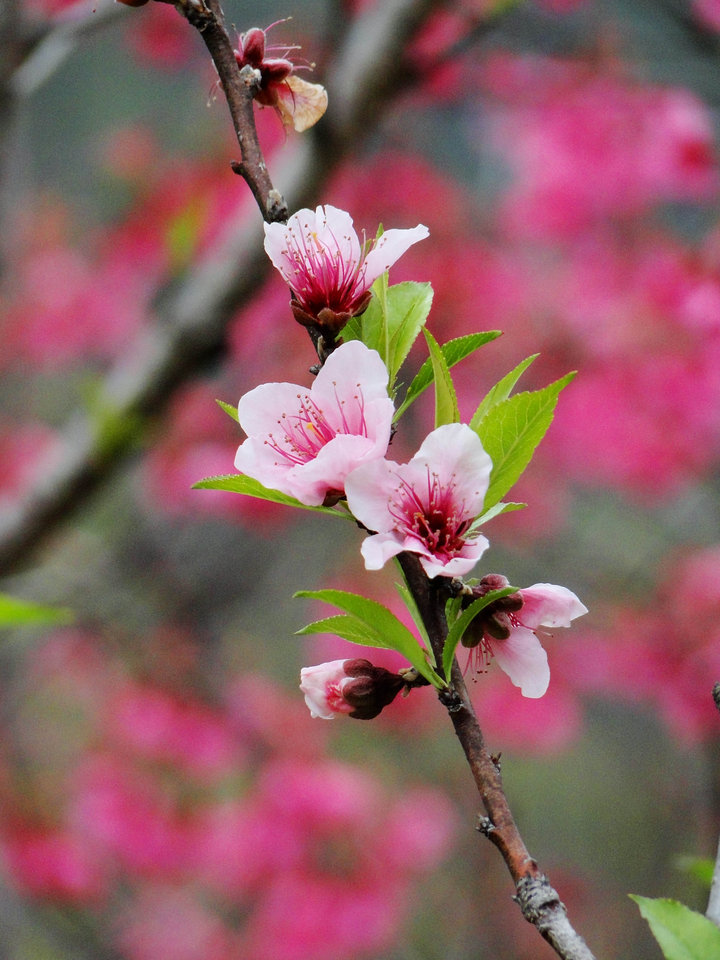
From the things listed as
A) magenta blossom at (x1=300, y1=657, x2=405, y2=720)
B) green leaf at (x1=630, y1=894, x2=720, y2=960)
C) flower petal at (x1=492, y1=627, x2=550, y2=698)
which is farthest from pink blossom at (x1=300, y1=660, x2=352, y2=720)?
green leaf at (x1=630, y1=894, x2=720, y2=960)

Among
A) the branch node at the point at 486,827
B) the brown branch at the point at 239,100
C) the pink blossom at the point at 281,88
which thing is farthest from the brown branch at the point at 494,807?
the pink blossom at the point at 281,88

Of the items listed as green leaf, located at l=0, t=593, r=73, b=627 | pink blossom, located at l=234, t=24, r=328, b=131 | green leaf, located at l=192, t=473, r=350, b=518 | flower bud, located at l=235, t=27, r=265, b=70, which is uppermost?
flower bud, located at l=235, t=27, r=265, b=70

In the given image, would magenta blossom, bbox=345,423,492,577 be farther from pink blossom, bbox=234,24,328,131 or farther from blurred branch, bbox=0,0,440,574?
blurred branch, bbox=0,0,440,574

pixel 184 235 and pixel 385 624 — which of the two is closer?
pixel 385 624

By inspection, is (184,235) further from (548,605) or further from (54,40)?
(548,605)

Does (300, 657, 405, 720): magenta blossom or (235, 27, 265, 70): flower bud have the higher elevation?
(235, 27, 265, 70): flower bud

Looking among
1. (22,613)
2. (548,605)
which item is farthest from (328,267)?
(22,613)

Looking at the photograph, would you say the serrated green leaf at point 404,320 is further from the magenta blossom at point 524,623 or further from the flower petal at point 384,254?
the magenta blossom at point 524,623

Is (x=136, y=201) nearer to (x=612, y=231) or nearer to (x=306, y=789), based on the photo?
(x=612, y=231)

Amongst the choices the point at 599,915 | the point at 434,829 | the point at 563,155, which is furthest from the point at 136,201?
the point at 599,915
